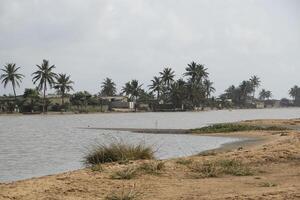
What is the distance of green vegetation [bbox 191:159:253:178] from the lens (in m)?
13.4

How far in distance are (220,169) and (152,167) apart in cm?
185

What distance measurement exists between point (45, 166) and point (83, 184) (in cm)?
948

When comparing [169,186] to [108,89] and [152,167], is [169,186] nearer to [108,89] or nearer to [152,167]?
[152,167]

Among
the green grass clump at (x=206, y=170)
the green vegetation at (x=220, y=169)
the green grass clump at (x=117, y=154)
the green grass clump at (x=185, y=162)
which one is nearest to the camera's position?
the green grass clump at (x=206, y=170)

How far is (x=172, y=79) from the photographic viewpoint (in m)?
141

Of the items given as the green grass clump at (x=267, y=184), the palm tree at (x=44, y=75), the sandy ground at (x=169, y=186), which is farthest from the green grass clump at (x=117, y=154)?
the palm tree at (x=44, y=75)

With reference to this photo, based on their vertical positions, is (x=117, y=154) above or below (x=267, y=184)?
above

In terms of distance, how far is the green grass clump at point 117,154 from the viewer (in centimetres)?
1623

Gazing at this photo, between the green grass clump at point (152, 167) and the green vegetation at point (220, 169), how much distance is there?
96cm

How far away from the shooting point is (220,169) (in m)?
13.9

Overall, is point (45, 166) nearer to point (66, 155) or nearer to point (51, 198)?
point (66, 155)

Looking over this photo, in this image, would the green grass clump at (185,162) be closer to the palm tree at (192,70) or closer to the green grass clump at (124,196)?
the green grass clump at (124,196)

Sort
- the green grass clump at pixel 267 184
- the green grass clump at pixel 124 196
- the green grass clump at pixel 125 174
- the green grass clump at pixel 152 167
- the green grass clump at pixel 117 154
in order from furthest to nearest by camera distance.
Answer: the green grass clump at pixel 117 154 → the green grass clump at pixel 152 167 → the green grass clump at pixel 125 174 → the green grass clump at pixel 267 184 → the green grass clump at pixel 124 196

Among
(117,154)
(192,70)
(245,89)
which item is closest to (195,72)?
(192,70)
